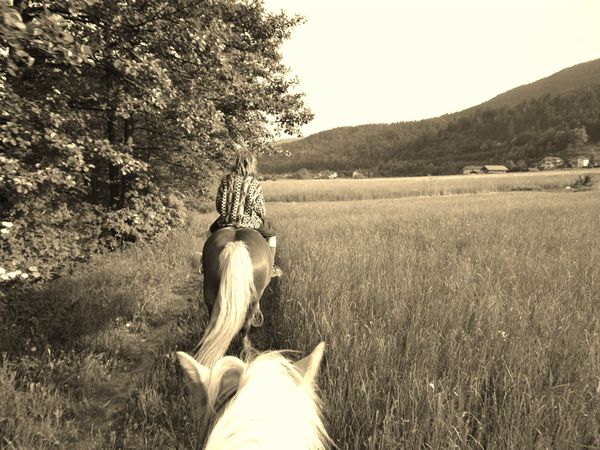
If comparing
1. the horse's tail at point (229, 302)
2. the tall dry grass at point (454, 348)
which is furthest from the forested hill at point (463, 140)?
the horse's tail at point (229, 302)

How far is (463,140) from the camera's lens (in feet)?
477

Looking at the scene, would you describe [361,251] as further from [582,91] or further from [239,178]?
[582,91]

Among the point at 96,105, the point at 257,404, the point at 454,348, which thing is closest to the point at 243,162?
the point at 454,348

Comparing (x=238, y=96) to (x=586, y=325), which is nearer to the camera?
(x=586, y=325)

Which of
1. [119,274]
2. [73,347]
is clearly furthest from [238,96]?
[73,347]

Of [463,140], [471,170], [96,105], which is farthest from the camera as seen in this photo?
[463,140]

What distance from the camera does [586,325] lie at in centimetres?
320

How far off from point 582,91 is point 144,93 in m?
190

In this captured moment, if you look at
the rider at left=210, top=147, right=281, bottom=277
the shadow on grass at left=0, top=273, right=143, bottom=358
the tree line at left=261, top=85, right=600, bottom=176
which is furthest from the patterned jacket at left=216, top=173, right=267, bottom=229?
the tree line at left=261, top=85, right=600, bottom=176

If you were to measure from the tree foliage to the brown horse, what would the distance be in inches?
96.7

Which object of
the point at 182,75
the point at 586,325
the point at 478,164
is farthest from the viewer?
the point at 478,164

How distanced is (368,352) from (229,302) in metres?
1.42

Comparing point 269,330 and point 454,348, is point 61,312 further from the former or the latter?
point 454,348

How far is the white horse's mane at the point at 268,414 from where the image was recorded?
98cm
